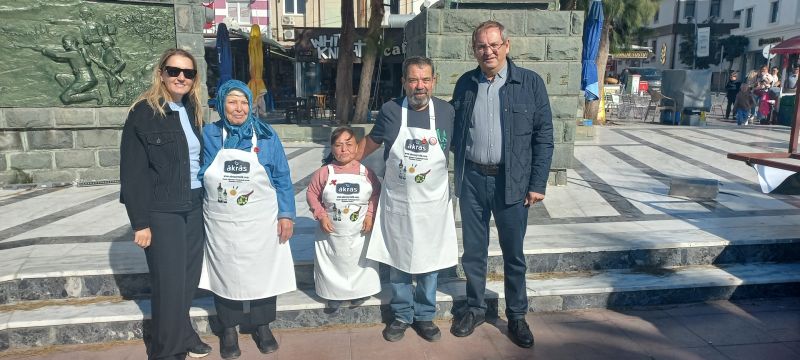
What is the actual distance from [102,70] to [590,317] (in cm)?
664

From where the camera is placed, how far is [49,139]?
7.22m

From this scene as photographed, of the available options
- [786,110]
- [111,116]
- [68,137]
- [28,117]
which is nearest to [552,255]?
[111,116]

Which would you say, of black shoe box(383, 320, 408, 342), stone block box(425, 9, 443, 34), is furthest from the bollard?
black shoe box(383, 320, 408, 342)

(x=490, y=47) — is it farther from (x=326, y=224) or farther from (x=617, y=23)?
(x=617, y=23)

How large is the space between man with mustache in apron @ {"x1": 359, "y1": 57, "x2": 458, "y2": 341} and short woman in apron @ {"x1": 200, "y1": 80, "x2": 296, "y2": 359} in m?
0.63

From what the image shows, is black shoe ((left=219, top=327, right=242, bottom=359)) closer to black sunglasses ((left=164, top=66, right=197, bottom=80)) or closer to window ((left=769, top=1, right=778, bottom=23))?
black sunglasses ((left=164, top=66, right=197, bottom=80))

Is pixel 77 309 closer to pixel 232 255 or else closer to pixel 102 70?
pixel 232 255

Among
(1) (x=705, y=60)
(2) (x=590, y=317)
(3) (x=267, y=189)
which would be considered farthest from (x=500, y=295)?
(1) (x=705, y=60)

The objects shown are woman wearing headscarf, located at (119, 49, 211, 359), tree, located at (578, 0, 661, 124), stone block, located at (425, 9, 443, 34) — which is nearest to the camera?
woman wearing headscarf, located at (119, 49, 211, 359)

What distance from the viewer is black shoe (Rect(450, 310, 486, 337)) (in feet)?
12.5

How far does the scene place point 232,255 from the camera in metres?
3.39

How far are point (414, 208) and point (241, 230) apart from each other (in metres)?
1.10

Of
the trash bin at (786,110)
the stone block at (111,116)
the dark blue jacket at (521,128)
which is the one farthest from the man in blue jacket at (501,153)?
the trash bin at (786,110)

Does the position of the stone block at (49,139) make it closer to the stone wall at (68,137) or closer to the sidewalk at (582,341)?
the stone wall at (68,137)
